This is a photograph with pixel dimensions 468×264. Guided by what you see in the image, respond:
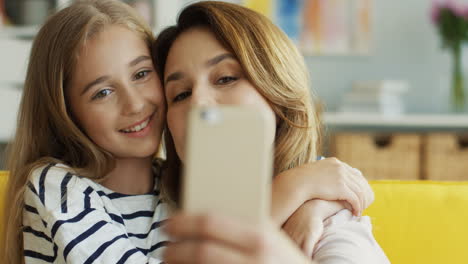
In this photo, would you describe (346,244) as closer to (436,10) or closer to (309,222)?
(309,222)

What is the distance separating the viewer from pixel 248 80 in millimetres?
994

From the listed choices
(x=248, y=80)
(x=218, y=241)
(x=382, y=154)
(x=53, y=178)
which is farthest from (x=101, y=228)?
(x=382, y=154)

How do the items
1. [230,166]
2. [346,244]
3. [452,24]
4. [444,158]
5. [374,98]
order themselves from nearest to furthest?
[230,166], [346,244], [444,158], [374,98], [452,24]

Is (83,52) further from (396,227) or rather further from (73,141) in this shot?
(396,227)

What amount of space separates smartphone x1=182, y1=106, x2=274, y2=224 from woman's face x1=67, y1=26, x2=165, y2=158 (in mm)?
627

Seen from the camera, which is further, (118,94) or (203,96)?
(118,94)

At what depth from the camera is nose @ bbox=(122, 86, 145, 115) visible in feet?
3.49

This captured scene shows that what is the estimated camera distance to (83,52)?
1089mm

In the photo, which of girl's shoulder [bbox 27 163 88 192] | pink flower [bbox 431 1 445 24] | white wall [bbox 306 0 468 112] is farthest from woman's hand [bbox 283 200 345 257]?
pink flower [bbox 431 1 445 24]

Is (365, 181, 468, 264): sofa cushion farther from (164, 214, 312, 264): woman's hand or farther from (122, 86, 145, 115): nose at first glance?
(164, 214, 312, 264): woman's hand

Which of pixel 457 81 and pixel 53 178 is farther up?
pixel 53 178

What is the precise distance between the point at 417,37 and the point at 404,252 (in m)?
2.50

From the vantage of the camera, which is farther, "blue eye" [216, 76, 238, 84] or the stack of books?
the stack of books

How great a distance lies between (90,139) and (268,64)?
0.41 meters
